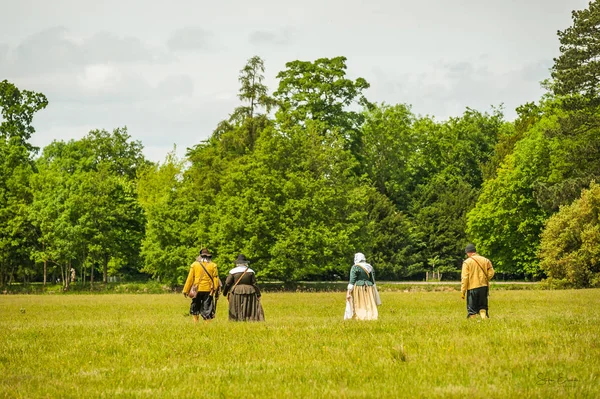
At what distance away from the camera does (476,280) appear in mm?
21172

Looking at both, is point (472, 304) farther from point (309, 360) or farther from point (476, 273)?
point (309, 360)

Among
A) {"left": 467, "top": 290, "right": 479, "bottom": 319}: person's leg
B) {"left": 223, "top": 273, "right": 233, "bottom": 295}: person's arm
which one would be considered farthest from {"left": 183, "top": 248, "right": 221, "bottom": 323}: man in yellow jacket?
{"left": 467, "top": 290, "right": 479, "bottom": 319}: person's leg

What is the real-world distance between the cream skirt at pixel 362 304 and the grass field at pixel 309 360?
2.08m

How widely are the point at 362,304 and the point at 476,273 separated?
3217 mm

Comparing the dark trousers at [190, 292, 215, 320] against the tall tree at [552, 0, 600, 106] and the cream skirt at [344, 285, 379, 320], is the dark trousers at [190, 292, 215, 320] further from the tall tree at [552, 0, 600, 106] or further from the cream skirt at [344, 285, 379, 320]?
the tall tree at [552, 0, 600, 106]

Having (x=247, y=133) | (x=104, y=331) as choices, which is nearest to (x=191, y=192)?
(x=247, y=133)

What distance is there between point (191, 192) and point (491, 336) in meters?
53.1

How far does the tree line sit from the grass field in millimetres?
38612

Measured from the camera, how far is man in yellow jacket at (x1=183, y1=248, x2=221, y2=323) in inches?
898

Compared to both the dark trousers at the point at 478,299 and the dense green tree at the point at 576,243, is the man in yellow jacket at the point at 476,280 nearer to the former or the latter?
the dark trousers at the point at 478,299

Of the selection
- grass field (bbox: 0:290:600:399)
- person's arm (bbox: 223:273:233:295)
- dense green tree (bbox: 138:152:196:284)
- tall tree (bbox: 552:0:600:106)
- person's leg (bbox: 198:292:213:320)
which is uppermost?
tall tree (bbox: 552:0:600:106)

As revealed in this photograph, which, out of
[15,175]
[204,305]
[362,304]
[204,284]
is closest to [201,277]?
[204,284]

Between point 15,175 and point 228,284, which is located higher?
point 15,175

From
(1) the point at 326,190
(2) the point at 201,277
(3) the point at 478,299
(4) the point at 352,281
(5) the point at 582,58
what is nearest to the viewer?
(3) the point at 478,299
